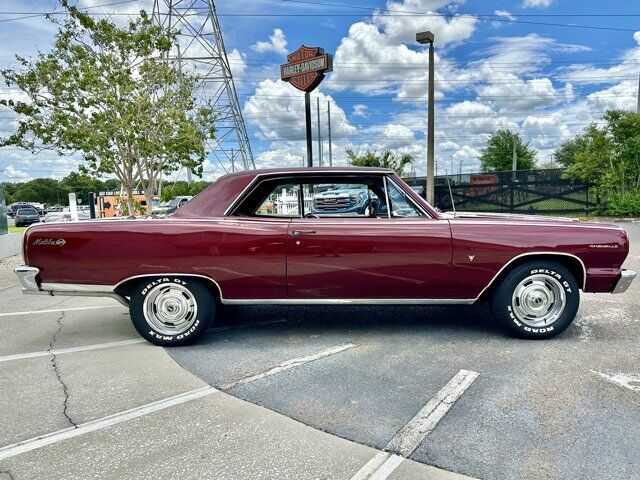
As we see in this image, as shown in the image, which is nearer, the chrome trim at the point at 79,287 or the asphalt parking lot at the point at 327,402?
the asphalt parking lot at the point at 327,402

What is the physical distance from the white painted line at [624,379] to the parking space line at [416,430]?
3.11ft

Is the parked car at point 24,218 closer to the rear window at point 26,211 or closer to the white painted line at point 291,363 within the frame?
the rear window at point 26,211

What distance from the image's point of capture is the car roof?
438 centimetres

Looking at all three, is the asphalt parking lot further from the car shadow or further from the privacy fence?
the privacy fence

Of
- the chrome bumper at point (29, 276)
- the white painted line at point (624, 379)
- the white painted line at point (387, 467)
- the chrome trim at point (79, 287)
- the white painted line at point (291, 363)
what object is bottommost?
the white painted line at point (624, 379)

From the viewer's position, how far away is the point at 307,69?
40.2 feet

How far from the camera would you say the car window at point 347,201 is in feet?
14.7

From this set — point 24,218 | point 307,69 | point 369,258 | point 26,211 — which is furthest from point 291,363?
point 26,211

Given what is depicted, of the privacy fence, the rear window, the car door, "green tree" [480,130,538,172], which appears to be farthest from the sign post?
"green tree" [480,130,538,172]

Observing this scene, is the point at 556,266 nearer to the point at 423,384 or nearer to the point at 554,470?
the point at 423,384

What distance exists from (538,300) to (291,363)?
2.35m

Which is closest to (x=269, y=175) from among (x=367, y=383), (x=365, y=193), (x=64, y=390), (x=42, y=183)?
(x=365, y=193)

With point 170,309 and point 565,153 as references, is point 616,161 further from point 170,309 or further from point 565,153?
point 565,153

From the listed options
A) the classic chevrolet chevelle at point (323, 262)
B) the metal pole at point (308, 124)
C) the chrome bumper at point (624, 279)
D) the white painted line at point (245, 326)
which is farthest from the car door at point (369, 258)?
the metal pole at point (308, 124)
